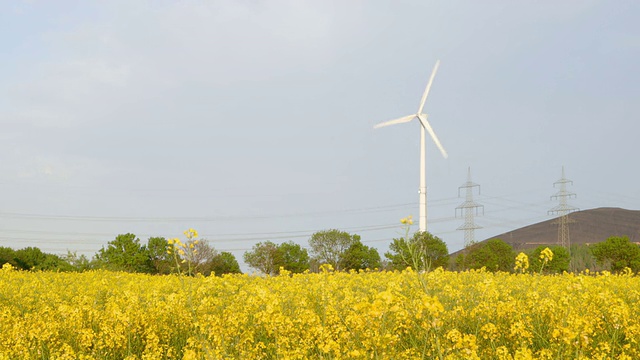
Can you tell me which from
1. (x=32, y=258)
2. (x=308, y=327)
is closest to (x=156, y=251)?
(x=32, y=258)

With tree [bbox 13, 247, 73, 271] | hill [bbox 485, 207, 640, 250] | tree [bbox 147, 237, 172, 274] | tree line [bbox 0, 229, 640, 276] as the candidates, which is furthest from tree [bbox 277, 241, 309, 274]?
hill [bbox 485, 207, 640, 250]

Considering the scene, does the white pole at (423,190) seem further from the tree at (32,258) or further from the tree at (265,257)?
the tree at (32,258)

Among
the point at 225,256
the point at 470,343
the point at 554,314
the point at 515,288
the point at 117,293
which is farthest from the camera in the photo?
the point at 225,256

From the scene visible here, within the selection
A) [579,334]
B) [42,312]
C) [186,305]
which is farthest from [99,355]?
[579,334]

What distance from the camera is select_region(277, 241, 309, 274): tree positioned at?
43.5m

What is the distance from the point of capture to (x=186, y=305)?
8883 millimetres

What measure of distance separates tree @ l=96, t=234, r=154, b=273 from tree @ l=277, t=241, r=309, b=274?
10.1 metres

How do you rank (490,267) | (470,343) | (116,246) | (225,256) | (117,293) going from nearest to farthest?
(470,343), (117,293), (490,267), (116,246), (225,256)

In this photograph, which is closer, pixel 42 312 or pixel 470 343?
pixel 470 343

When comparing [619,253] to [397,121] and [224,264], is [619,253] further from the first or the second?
[224,264]

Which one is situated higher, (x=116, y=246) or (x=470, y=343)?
(x=116, y=246)

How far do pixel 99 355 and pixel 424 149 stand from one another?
119 ft

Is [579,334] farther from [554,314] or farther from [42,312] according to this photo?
[42,312]

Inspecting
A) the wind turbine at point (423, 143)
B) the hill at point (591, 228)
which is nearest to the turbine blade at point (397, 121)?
the wind turbine at point (423, 143)
